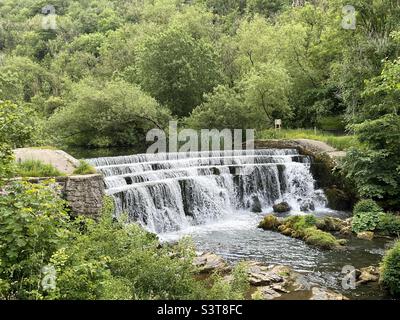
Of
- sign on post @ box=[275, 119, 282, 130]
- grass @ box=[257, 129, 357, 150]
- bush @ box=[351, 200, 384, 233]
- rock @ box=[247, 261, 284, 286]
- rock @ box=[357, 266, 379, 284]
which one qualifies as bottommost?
rock @ box=[357, 266, 379, 284]

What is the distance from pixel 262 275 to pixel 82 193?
5345 millimetres

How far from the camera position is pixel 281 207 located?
1784 centimetres

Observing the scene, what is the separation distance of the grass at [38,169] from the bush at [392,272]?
28.6ft

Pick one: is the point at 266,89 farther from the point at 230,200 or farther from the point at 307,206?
the point at 230,200

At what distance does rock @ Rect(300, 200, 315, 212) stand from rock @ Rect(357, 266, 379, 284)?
7.16m

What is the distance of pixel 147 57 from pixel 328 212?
1747 centimetres

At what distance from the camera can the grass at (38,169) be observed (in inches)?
459

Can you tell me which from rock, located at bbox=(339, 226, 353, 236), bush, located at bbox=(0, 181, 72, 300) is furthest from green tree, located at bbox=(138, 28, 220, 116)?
bush, located at bbox=(0, 181, 72, 300)

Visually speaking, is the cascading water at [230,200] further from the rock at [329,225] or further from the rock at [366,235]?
the rock at [329,225]

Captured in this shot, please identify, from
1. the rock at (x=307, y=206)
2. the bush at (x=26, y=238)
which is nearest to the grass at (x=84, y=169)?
the bush at (x=26, y=238)

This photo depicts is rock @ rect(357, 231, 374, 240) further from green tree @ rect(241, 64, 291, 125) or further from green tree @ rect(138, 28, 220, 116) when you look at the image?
green tree @ rect(138, 28, 220, 116)

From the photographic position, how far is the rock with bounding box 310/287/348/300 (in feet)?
30.1

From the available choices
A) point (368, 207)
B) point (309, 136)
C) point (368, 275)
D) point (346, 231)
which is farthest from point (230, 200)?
point (368, 275)

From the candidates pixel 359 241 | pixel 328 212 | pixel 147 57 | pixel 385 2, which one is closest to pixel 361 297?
pixel 359 241
